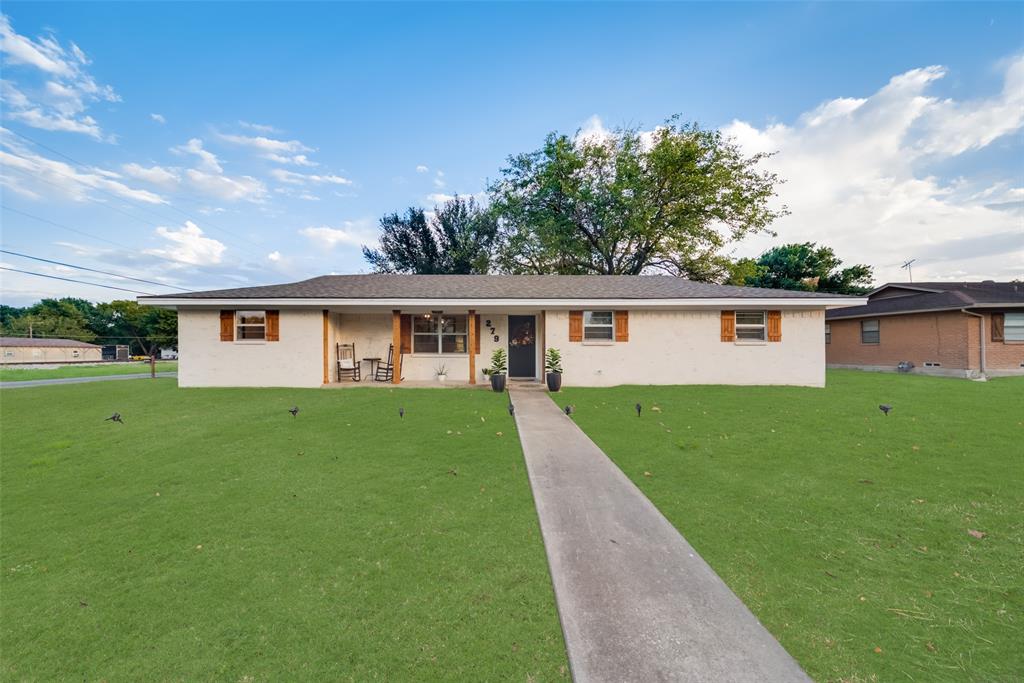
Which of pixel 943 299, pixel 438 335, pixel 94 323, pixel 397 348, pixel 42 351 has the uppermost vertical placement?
pixel 94 323

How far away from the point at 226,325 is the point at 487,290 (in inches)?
322

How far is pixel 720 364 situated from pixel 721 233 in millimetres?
14959

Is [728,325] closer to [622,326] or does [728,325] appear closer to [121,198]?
A: [622,326]

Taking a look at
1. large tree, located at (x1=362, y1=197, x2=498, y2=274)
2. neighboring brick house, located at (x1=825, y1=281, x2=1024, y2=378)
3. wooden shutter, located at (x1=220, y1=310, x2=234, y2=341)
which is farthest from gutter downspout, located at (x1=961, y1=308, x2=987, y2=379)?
wooden shutter, located at (x1=220, y1=310, x2=234, y2=341)

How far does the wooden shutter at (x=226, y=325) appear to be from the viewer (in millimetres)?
11656

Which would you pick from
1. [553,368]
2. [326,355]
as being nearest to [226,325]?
[326,355]

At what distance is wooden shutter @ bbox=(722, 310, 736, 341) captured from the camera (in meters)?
11.8

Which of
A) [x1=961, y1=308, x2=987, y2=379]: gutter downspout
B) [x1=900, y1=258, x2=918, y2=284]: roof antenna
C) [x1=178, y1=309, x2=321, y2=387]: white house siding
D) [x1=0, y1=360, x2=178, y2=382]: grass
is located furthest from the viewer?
[x1=900, y1=258, x2=918, y2=284]: roof antenna

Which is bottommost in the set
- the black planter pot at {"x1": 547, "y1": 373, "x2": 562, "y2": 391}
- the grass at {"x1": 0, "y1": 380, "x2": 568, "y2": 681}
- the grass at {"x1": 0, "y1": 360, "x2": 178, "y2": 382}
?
the grass at {"x1": 0, "y1": 380, "x2": 568, "y2": 681}

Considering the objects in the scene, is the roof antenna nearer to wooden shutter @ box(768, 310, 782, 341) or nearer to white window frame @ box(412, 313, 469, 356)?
wooden shutter @ box(768, 310, 782, 341)

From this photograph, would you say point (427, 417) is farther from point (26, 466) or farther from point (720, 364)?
point (720, 364)

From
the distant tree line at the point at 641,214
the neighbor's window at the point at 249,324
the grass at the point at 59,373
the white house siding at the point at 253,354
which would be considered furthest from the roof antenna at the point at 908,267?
the grass at the point at 59,373

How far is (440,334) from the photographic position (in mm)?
13312

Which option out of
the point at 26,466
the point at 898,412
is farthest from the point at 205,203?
the point at 898,412
